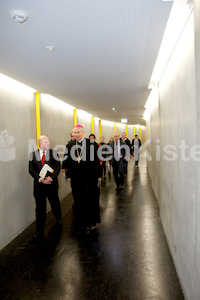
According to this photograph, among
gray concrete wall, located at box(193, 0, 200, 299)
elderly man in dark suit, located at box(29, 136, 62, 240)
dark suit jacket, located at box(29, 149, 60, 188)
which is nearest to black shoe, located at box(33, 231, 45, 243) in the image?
elderly man in dark suit, located at box(29, 136, 62, 240)

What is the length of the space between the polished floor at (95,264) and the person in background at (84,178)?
0.26 m

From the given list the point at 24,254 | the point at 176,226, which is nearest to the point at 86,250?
the point at 24,254

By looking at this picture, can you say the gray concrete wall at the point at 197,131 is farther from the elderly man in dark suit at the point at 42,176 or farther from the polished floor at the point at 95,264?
the elderly man in dark suit at the point at 42,176

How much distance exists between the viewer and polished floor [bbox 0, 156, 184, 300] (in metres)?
2.53

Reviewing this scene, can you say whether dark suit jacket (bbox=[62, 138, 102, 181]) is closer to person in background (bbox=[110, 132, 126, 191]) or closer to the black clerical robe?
the black clerical robe

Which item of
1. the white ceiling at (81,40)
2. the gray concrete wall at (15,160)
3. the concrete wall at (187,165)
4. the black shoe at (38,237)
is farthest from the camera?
the black shoe at (38,237)

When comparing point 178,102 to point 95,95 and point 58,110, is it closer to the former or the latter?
point 95,95

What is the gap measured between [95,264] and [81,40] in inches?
112

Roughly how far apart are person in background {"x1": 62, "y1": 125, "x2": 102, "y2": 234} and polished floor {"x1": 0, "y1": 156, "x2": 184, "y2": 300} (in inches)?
10.3

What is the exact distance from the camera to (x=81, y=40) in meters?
2.61

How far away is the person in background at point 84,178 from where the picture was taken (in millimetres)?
4285

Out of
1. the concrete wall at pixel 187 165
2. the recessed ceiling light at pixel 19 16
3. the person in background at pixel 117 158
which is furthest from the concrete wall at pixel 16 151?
the concrete wall at pixel 187 165

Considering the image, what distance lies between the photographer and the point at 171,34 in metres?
2.66

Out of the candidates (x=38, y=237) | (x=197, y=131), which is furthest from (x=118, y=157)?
(x=197, y=131)
